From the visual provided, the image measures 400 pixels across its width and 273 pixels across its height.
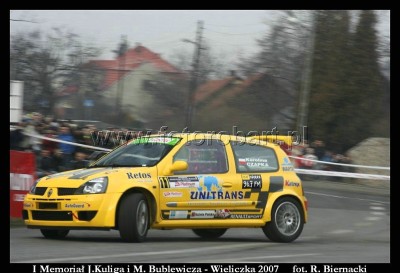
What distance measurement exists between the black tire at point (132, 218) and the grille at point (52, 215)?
0.73m

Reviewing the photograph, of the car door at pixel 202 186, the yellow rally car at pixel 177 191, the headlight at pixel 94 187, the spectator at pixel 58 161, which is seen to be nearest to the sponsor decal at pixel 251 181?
the yellow rally car at pixel 177 191

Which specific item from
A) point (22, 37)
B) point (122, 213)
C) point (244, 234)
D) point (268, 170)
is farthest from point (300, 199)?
point (22, 37)

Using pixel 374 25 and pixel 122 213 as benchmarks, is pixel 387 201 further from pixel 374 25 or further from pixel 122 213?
pixel 374 25

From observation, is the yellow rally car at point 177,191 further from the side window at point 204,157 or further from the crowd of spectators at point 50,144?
the crowd of spectators at point 50,144

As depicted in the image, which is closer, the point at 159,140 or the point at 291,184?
the point at 159,140

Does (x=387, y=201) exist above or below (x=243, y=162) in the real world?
below

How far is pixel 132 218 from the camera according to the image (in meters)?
11.2

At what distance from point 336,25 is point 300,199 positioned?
109 feet

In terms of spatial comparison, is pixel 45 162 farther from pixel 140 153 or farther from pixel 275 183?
pixel 275 183

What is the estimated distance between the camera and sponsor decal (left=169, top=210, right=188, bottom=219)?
39.1 ft

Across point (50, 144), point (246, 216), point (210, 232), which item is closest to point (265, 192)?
point (246, 216)

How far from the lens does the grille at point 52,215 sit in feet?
36.9

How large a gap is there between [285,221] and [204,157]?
1.69 m
